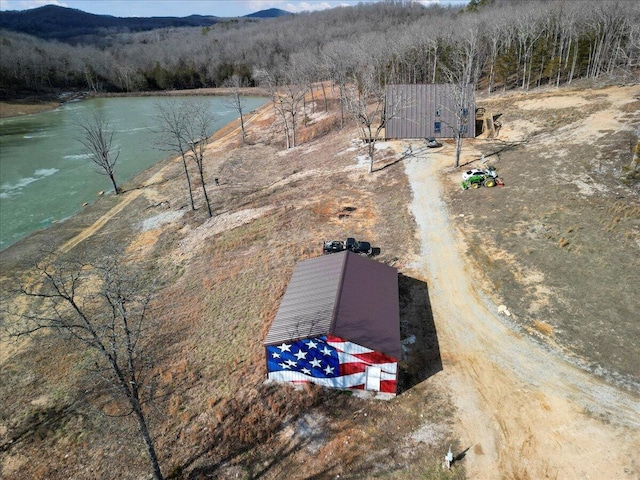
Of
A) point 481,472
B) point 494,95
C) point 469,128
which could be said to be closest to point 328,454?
point 481,472

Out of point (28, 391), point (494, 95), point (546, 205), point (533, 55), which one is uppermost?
point (533, 55)

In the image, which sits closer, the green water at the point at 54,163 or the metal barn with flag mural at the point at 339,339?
the metal barn with flag mural at the point at 339,339

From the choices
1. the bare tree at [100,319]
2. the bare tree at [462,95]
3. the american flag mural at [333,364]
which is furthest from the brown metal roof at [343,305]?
the bare tree at [462,95]

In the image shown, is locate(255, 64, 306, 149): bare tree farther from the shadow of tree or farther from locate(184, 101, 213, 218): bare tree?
the shadow of tree

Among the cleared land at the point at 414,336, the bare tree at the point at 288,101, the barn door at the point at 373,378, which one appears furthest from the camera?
the bare tree at the point at 288,101

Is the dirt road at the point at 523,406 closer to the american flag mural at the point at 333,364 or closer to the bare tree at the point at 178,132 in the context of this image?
the american flag mural at the point at 333,364

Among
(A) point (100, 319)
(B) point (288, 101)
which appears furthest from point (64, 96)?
(A) point (100, 319)

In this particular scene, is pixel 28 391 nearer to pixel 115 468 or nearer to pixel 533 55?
pixel 115 468

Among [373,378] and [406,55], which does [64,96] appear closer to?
[406,55]
